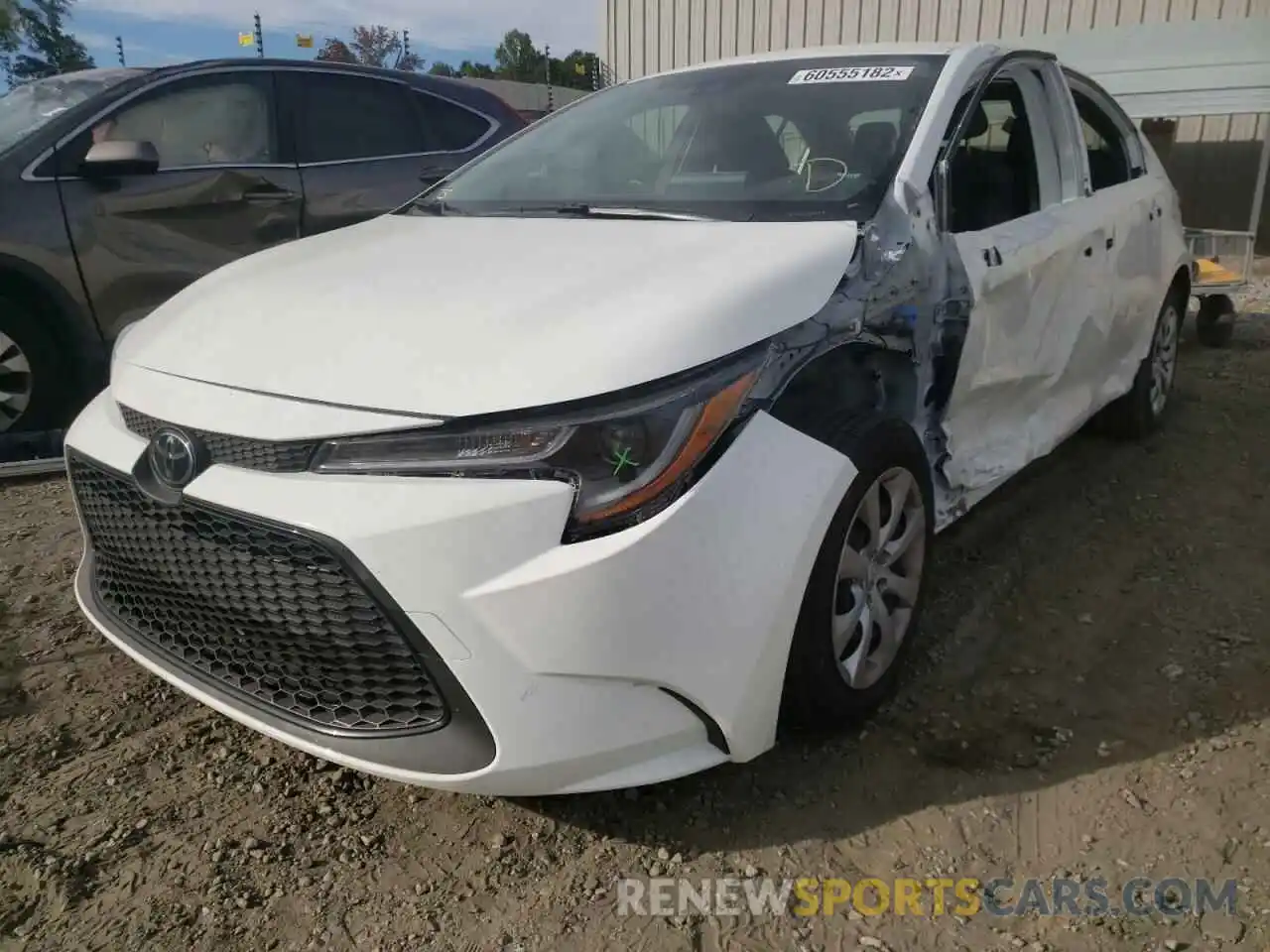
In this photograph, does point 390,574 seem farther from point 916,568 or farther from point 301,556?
point 916,568

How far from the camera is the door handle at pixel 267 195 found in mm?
4656

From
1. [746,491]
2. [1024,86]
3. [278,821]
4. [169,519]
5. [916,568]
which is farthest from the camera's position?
[1024,86]

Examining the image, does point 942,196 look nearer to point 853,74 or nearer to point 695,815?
point 853,74

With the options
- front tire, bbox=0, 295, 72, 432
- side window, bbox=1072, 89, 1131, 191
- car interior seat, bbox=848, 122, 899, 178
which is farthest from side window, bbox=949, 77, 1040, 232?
front tire, bbox=0, 295, 72, 432

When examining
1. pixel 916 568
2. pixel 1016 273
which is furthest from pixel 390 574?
pixel 1016 273

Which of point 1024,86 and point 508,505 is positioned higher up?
point 1024,86

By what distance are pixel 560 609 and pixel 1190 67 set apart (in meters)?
10.1

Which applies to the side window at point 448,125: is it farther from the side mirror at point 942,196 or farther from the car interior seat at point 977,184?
the side mirror at point 942,196

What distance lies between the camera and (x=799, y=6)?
42.1 ft

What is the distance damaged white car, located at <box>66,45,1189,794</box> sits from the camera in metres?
1.79

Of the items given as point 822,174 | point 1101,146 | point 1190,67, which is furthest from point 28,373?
point 1190,67

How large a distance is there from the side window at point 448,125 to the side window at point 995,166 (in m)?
2.93

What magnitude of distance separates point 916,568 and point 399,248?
5.18 ft

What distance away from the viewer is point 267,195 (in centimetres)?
470
